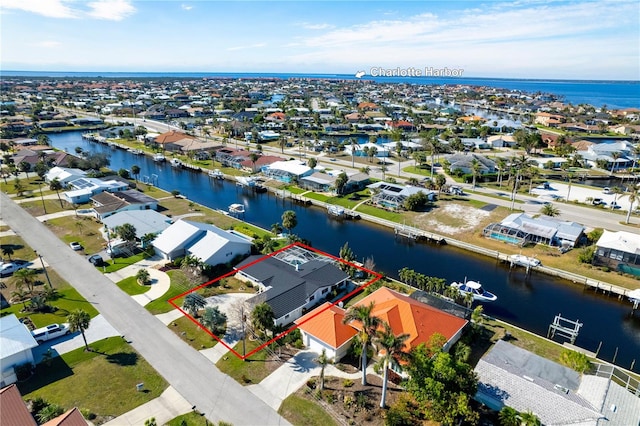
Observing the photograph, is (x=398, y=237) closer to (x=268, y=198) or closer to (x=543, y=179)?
(x=268, y=198)

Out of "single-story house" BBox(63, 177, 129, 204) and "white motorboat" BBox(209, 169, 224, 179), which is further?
"white motorboat" BBox(209, 169, 224, 179)

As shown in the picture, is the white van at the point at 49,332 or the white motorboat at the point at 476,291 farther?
the white motorboat at the point at 476,291

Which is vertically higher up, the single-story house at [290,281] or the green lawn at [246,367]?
the single-story house at [290,281]

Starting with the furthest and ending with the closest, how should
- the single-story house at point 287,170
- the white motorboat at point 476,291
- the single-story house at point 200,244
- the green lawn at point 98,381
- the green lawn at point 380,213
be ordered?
the single-story house at point 287,170 < the green lawn at point 380,213 < the single-story house at point 200,244 < the white motorboat at point 476,291 < the green lawn at point 98,381

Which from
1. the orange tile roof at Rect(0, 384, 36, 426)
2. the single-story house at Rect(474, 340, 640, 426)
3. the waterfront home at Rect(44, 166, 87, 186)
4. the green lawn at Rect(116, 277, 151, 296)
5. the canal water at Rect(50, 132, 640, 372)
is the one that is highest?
the waterfront home at Rect(44, 166, 87, 186)

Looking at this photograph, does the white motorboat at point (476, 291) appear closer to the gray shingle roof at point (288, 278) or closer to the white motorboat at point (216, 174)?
the gray shingle roof at point (288, 278)

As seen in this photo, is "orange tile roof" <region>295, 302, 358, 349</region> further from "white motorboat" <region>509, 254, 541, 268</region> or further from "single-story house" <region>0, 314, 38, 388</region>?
"white motorboat" <region>509, 254, 541, 268</region>

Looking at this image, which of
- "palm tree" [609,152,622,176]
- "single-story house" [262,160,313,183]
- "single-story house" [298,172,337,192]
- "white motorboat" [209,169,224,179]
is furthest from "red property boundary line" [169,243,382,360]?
"palm tree" [609,152,622,176]

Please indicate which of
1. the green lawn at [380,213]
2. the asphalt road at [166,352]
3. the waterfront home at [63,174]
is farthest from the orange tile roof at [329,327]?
the waterfront home at [63,174]
